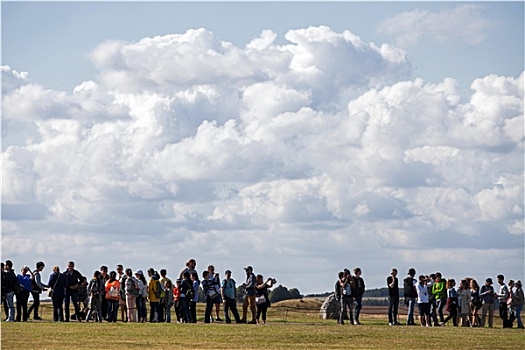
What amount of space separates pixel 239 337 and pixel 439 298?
11707mm

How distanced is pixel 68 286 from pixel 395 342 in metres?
12.5

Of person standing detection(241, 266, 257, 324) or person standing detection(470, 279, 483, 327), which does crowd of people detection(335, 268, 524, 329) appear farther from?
person standing detection(241, 266, 257, 324)

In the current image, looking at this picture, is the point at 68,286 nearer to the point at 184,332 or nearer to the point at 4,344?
the point at 184,332

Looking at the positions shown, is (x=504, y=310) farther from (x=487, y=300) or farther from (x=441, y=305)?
(x=441, y=305)

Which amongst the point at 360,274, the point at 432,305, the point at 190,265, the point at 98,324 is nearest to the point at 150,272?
the point at 190,265

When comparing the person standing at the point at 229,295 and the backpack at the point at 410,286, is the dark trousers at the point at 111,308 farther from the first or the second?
the backpack at the point at 410,286

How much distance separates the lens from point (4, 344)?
2492cm

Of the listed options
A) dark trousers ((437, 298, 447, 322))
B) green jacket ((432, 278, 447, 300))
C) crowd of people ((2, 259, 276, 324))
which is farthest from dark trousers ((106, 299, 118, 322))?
dark trousers ((437, 298, 447, 322))

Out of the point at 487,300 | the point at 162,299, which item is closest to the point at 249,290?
the point at 162,299

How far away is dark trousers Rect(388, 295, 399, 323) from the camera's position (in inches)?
1454

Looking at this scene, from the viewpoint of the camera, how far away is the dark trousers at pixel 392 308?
121 feet

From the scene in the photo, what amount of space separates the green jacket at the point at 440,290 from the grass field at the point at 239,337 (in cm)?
341

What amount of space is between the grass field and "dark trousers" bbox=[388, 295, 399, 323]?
99.2 inches

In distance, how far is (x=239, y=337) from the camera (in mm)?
28672
